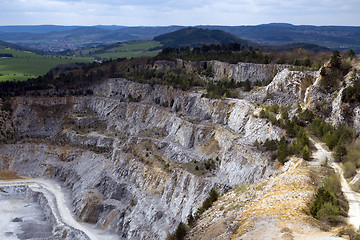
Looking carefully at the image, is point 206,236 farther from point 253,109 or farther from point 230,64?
point 230,64

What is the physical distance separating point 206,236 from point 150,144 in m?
39.2

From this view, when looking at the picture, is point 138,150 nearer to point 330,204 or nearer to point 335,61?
point 335,61

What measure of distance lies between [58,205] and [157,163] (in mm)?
20145

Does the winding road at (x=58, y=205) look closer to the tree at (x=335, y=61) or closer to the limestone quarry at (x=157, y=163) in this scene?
the limestone quarry at (x=157, y=163)

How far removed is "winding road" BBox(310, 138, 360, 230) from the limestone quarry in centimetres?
242

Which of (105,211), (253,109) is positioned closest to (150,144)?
(105,211)

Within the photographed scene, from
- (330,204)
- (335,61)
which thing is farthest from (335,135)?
(330,204)

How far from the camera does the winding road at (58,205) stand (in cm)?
5471

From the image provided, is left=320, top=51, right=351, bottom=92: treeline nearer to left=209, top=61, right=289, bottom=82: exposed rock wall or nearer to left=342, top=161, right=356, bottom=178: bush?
left=209, top=61, right=289, bottom=82: exposed rock wall

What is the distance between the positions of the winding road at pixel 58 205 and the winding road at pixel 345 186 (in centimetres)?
3201

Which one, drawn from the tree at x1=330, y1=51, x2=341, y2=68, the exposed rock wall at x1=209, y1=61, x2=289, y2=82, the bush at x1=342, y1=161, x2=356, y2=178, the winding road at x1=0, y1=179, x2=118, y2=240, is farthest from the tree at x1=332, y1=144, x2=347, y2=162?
the exposed rock wall at x1=209, y1=61, x2=289, y2=82

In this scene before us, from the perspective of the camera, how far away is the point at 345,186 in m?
32.9

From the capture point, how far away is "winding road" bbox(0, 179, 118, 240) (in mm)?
54713

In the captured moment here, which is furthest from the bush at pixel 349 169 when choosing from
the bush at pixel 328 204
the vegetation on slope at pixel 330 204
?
the bush at pixel 328 204
